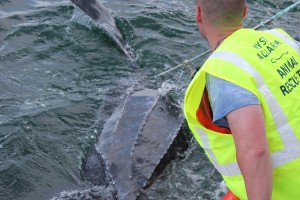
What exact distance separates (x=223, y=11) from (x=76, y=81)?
181 inches

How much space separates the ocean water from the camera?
495 cm

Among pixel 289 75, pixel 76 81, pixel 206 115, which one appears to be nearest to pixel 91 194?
pixel 206 115

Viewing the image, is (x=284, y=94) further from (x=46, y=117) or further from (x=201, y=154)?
(x=46, y=117)

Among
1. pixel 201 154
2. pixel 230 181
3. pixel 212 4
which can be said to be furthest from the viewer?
pixel 201 154

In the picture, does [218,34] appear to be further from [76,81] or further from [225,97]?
[76,81]

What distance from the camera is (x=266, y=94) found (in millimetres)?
2422

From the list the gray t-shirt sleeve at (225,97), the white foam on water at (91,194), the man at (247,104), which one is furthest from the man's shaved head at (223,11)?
the white foam on water at (91,194)

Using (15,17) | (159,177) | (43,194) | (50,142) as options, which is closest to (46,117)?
(50,142)

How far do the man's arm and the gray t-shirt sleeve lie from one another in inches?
1.2

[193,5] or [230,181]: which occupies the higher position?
[230,181]

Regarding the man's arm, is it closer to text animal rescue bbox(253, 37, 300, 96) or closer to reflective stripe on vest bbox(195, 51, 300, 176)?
reflective stripe on vest bbox(195, 51, 300, 176)

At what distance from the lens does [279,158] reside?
2.55 m

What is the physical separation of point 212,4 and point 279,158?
35.8 inches

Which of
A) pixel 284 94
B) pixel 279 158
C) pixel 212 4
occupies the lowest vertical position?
pixel 279 158
